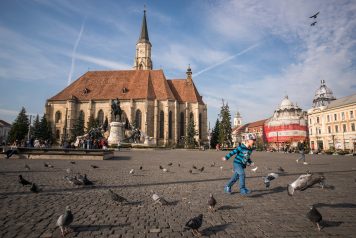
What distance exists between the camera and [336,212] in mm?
5480

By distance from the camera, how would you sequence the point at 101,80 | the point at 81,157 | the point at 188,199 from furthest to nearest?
the point at 101,80 → the point at 81,157 → the point at 188,199

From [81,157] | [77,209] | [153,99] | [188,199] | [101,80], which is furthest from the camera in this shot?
[101,80]

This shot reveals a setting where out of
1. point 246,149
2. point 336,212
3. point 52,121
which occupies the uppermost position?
point 52,121

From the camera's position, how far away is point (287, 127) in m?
75.1

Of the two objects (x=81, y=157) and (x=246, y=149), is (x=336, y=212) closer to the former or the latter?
(x=246, y=149)

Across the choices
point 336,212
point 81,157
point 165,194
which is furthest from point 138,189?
point 81,157

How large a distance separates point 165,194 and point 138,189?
43.0 inches

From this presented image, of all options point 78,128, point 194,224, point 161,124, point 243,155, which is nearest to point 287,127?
point 161,124

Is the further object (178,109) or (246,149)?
(178,109)

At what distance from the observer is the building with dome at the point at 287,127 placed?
7388cm

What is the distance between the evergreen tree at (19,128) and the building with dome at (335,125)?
7094cm

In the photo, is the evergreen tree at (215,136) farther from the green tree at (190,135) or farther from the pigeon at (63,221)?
the pigeon at (63,221)

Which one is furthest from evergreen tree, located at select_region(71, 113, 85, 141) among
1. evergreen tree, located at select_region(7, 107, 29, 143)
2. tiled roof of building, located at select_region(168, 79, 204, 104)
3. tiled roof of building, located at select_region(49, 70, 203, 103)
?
tiled roof of building, located at select_region(168, 79, 204, 104)

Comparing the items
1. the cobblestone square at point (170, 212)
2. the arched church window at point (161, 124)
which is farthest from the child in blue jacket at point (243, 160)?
the arched church window at point (161, 124)
